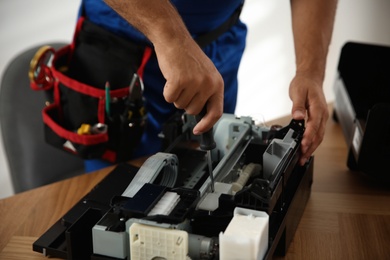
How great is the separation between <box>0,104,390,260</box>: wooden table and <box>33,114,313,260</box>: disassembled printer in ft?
0.12

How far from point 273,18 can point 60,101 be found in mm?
1505

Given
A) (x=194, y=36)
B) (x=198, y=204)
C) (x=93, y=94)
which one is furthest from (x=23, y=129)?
(x=198, y=204)

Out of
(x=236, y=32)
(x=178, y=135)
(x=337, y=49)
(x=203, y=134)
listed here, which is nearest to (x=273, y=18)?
(x=337, y=49)

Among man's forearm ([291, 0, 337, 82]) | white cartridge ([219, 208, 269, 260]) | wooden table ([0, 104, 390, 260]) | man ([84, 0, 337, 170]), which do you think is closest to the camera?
white cartridge ([219, 208, 269, 260])

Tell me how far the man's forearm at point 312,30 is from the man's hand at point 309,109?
0.06 metres

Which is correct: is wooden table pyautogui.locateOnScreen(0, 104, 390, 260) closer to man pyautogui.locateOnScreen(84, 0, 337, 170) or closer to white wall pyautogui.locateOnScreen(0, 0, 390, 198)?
man pyautogui.locateOnScreen(84, 0, 337, 170)

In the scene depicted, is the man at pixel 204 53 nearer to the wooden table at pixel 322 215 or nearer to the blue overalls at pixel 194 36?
the blue overalls at pixel 194 36

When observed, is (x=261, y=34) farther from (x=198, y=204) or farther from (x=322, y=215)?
(x=198, y=204)

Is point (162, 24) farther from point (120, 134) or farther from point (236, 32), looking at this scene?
point (236, 32)

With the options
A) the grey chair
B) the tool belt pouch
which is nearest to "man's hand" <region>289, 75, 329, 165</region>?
the tool belt pouch

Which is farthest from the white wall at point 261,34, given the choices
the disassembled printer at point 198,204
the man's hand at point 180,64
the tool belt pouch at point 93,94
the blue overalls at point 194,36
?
the man's hand at point 180,64

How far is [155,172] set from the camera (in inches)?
41.4

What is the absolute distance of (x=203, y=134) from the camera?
3.41ft

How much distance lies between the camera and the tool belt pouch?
1.41 m
